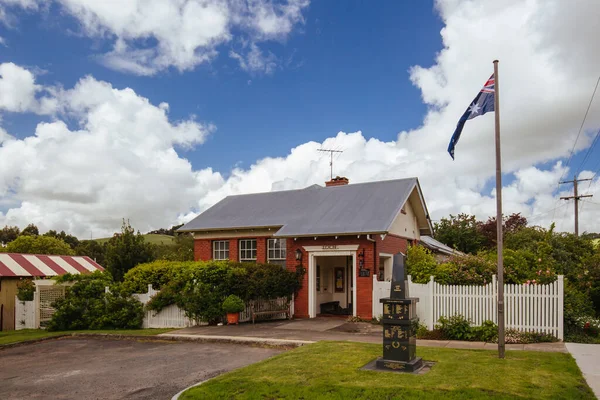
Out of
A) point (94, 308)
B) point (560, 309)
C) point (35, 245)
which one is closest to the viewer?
point (560, 309)

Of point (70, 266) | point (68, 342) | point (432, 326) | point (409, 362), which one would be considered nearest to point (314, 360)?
point (409, 362)

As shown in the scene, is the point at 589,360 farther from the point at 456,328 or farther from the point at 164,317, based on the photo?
the point at 164,317

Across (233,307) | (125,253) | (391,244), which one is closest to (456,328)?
(391,244)

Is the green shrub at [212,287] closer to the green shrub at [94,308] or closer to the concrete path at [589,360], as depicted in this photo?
the green shrub at [94,308]

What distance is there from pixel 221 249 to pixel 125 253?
7.10m

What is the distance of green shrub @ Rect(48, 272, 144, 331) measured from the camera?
1878cm

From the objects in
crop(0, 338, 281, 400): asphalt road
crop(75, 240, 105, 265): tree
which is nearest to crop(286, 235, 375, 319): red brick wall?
crop(0, 338, 281, 400): asphalt road

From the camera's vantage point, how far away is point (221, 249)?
23.7 m

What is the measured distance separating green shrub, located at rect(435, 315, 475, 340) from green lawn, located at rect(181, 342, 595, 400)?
2632mm

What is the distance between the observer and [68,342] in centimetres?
1633

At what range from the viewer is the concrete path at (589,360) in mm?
8305

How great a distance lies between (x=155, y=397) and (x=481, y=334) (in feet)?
28.3

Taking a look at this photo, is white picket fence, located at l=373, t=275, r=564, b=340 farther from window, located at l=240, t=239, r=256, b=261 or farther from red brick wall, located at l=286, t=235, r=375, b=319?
window, located at l=240, t=239, r=256, b=261

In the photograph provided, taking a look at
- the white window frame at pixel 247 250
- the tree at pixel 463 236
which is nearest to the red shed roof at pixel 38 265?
the white window frame at pixel 247 250
